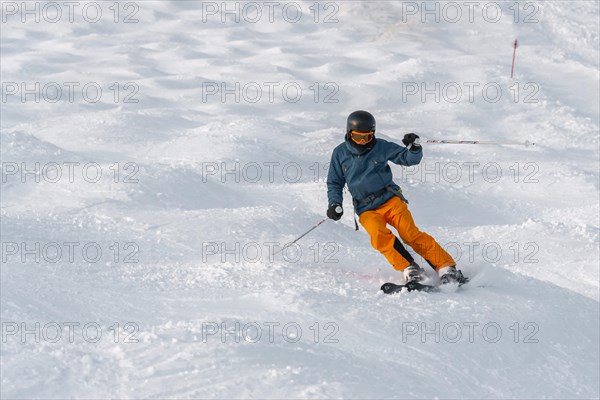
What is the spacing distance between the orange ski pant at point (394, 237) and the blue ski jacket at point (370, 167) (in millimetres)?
83

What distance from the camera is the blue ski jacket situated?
19.9ft

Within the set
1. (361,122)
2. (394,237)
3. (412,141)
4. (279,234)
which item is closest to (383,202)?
(394,237)

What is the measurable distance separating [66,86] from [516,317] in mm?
14688

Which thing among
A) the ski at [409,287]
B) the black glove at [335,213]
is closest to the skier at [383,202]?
the black glove at [335,213]

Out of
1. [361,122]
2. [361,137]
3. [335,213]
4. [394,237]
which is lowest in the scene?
[394,237]

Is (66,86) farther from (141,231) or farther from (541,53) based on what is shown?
(541,53)

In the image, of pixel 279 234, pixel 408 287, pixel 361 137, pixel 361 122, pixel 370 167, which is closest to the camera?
pixel 408 287

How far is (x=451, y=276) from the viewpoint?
5887 millimetres

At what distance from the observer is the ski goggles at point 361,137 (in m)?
5.91

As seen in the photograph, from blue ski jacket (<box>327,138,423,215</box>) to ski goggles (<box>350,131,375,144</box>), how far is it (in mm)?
66

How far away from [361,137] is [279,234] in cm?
152

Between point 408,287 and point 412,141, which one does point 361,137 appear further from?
point 408,287

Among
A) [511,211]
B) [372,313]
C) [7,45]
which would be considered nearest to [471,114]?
[511,211]

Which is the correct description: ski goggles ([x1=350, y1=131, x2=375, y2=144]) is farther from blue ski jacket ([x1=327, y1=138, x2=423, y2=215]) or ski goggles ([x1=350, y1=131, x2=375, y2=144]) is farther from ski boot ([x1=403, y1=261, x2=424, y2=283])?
ski boot ([x1=403, y1=261, x2=424, y2=283])
